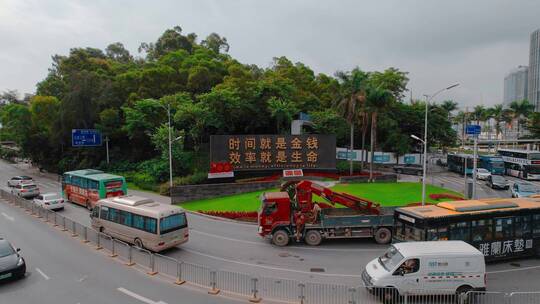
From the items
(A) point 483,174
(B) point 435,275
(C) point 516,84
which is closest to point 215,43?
(A) point 483,174

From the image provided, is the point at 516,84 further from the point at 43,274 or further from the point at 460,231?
the point at 43,274

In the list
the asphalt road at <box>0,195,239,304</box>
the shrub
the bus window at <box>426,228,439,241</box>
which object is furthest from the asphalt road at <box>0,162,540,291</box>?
the shrub

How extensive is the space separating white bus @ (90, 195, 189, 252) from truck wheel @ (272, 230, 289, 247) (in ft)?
15.6

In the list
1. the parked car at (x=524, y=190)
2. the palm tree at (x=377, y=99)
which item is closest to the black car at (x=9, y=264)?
the palm tree at (x=377, y=99)

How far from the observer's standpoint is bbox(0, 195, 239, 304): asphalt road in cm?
1223

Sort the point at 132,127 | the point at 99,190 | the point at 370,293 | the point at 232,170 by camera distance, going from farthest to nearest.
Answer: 1. the point at 132,127
2. the point at 232,170
3. the point at 99,190
4. the point at 370,293

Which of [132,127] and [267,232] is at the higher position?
[132,127]

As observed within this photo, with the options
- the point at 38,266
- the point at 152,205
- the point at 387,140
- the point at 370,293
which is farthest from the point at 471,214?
the point at 387,140

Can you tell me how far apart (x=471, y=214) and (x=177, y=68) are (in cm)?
5291

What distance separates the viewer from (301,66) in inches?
2662

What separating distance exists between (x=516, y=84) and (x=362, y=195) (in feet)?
476

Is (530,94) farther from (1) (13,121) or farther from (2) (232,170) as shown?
(1) (13,121)

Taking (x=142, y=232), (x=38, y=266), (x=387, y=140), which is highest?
(x=387, y=140)

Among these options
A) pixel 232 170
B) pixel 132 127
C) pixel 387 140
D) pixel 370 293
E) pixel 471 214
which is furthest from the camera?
Result: pixel 387 140
